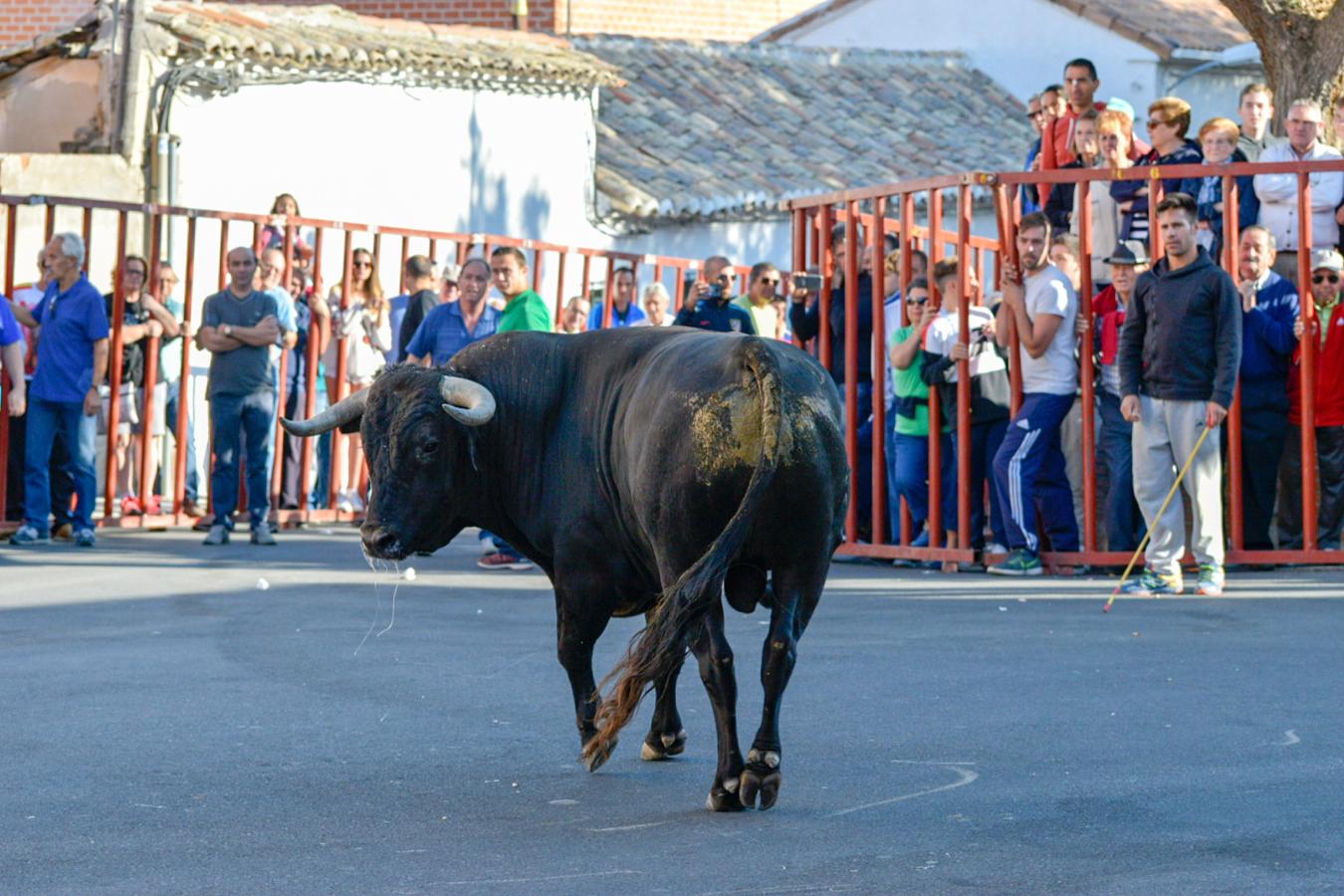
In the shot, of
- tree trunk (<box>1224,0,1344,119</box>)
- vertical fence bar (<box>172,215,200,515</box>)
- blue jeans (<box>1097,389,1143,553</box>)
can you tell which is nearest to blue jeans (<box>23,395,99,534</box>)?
vertical fence bar (<box>172,215,200,515</box>)

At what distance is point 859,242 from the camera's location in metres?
15.0

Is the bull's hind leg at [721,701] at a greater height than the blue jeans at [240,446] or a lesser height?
lesser

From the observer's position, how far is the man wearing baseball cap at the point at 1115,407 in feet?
42.0

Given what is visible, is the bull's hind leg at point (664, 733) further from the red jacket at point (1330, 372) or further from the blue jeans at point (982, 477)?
the red jacket at point (1330, 372)

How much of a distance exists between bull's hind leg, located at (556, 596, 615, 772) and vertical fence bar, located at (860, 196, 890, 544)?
7188 millimetres

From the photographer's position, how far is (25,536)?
592 inches

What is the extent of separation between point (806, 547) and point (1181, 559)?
724 cm

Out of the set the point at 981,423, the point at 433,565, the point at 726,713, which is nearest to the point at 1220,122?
the point at 981,423

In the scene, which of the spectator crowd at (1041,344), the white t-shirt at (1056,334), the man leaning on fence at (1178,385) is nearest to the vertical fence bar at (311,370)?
the spectator crowd at (1041,344)

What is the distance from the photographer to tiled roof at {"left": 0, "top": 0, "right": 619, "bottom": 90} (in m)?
21.3

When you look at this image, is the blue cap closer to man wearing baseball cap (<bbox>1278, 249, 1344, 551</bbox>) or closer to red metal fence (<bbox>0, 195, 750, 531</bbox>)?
man wearing baseball cap (<bbox>1278, 249, 1344, 551</bbox>)

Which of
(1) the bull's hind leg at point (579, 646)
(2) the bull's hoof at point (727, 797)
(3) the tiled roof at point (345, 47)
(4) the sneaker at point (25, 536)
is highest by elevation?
(3) the tiled roof at point (345, 47)

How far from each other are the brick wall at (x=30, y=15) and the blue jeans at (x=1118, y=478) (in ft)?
67.2

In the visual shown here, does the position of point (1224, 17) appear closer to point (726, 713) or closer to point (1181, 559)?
point (1181, 559)
